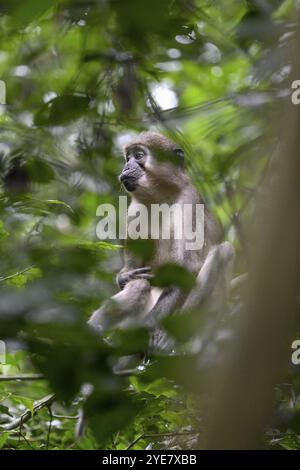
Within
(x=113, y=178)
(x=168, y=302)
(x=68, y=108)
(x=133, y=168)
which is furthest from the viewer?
(x=133, y=168)

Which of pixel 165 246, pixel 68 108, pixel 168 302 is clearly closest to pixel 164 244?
pixel 165 246

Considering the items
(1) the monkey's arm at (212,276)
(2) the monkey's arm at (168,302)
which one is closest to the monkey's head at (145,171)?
(1) the monkey's arm at (212,276)

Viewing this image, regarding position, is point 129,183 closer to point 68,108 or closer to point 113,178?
point 113,178

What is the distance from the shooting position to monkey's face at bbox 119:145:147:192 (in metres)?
4.60

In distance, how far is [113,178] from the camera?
4.50 metres

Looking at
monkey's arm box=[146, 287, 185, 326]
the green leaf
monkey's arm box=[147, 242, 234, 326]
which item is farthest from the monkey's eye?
the green leaf

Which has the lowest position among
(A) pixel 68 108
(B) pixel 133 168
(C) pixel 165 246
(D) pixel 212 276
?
(D) pixel 212 276

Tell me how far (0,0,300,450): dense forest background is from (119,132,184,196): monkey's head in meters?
0.09

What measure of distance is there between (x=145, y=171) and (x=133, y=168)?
0.17 meters

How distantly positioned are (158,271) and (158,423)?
2.41 metres

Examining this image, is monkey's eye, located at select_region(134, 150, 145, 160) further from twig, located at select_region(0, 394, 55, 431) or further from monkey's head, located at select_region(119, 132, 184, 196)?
twig, located at select_region(0, 394, 55, 431)

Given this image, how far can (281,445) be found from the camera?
2795 mm

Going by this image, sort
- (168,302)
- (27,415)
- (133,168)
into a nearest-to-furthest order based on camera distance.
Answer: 1. (27,415)
2. (168,302)
3. (133,168)

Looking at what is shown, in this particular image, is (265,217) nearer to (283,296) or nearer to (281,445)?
(283,296)
